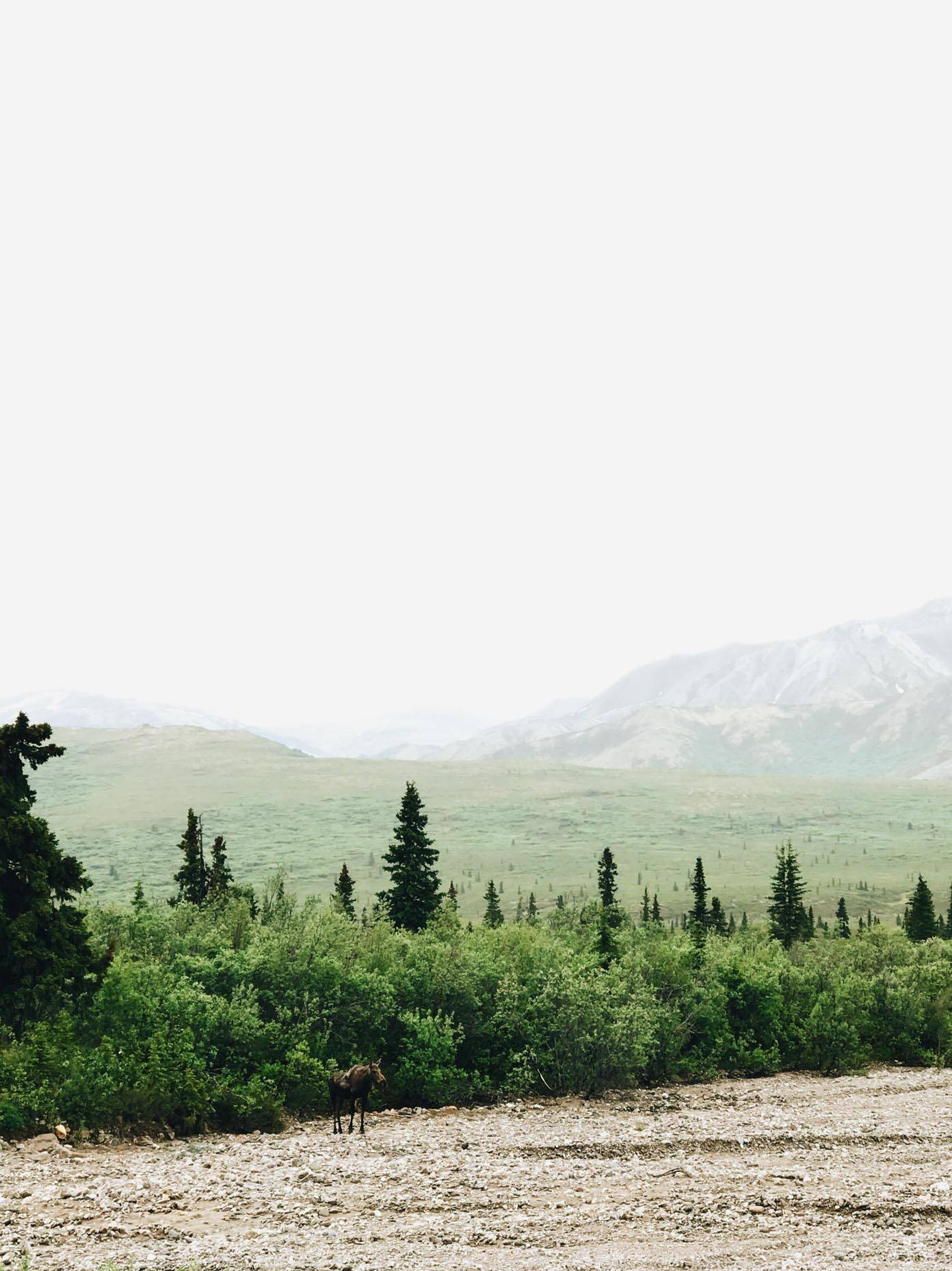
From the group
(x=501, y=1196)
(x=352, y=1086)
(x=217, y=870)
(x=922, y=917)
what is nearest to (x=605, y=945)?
(x=352, y=1086)

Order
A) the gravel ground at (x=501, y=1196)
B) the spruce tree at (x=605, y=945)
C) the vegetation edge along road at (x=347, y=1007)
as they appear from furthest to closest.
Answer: the spruce tree at (x=605, y=945), the vegetation edge along road at (x=347, y=1007), the gravel ground at (x=501, y=1196)

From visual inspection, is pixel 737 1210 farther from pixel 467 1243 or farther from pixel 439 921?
pixel 439 921

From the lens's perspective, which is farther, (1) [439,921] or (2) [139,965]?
(1) [439,921]

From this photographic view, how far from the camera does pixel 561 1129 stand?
25.8 m

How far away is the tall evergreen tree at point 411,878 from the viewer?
62.4 m

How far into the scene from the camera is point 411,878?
63438 mm

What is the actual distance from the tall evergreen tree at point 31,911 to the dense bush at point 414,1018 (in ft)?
2.65

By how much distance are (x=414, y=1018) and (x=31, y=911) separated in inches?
456

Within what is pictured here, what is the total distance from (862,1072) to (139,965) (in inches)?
1086

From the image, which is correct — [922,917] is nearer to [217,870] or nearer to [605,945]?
[217,870]

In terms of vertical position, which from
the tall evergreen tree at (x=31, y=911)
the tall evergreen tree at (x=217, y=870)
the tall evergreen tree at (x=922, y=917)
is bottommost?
the tall evergreen tree at (x=922, y=917)

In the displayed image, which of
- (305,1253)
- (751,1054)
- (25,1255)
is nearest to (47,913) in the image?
(25,1255)

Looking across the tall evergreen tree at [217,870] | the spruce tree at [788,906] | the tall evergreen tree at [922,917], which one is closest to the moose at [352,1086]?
the tall evergreen tree at [217,870]

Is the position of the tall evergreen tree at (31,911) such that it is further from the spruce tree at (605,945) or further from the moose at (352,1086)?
the spruce tree at (605,945)
